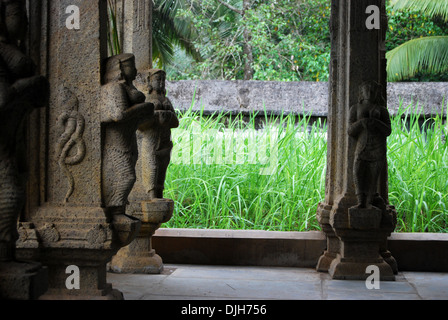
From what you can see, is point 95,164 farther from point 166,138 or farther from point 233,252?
point 233,252

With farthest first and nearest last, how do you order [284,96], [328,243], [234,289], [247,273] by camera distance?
[284,96]
[328,243]
[247,273]
[234,289]

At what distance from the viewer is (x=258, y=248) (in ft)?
19.9

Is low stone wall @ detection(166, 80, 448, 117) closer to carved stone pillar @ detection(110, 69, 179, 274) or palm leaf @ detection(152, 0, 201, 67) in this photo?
carved stone pillar @ detection(110, 69, 179, 274)

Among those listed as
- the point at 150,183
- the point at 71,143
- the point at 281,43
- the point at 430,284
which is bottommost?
the point at 430,284

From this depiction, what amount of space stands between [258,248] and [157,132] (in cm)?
163

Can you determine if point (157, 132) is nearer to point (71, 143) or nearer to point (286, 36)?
point (71, 143)

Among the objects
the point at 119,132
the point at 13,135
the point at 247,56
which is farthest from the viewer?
the point at 247,56

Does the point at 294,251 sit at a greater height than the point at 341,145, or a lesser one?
lesser

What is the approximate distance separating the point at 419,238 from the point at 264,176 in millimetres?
1955

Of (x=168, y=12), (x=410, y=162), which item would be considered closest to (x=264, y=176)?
(x=410, y=162)

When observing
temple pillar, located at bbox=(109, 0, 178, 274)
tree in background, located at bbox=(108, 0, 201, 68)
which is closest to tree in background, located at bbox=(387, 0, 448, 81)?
tree in background, located at bbox=(108, 0, 201, 68)

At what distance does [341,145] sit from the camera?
558 cm

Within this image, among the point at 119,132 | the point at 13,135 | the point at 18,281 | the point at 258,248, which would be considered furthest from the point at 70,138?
the point at 258,248

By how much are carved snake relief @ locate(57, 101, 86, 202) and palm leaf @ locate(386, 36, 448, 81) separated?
36.6 ft
